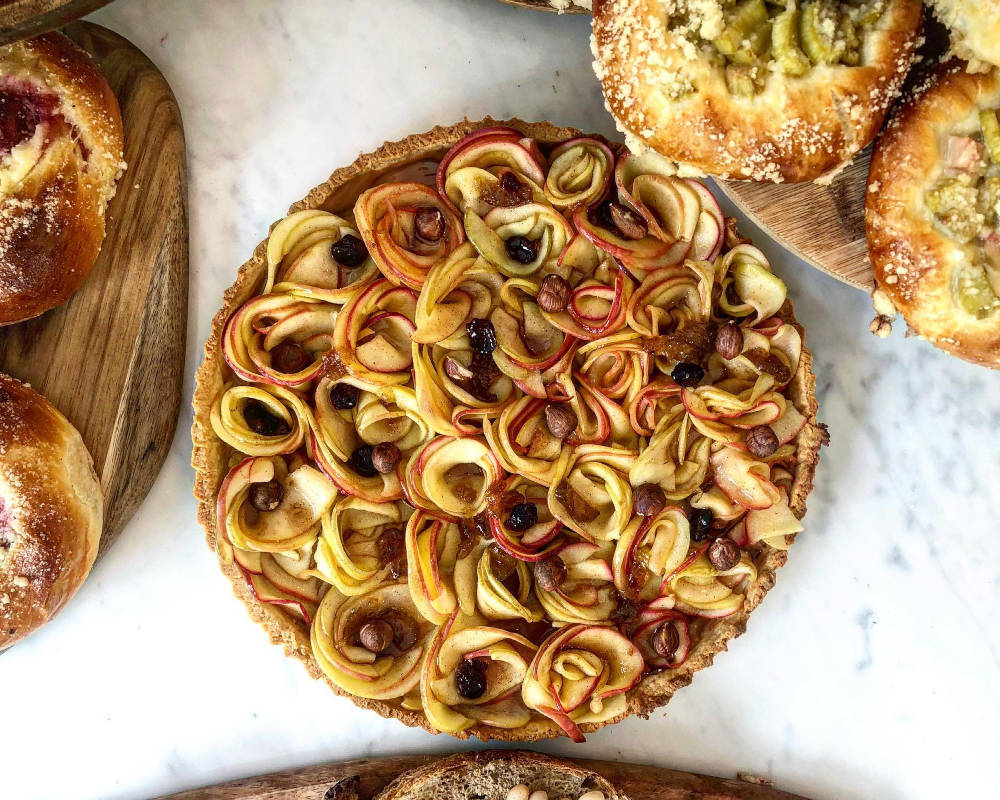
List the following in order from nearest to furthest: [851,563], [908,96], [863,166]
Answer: [908,96]
[863,166]
[851,563]

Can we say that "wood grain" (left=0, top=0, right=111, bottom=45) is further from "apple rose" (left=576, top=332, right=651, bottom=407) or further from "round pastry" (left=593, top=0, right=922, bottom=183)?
"apple rose" (left=576, top=332, right=651, bottom=407)

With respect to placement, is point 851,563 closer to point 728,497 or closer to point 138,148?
point 728,497

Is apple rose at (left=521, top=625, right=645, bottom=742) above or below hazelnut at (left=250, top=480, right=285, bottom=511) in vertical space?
below

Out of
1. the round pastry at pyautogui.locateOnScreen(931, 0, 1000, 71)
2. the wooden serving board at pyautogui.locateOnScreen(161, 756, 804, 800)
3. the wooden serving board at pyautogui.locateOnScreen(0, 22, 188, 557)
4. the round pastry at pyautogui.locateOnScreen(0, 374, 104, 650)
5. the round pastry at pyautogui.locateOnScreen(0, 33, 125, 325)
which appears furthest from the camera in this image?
the wooden serving board at pyautogui.locateOnScreen(161, 756, 804, 800)

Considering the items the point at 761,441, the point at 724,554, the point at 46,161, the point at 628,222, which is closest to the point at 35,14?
the point at 46,161

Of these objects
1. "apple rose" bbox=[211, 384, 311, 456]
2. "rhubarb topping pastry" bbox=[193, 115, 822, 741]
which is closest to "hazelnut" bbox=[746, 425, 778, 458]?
"rhubarb topping pastry" bbox=[193, 115, 822, 741]

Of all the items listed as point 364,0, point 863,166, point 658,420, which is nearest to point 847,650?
point 658,420
